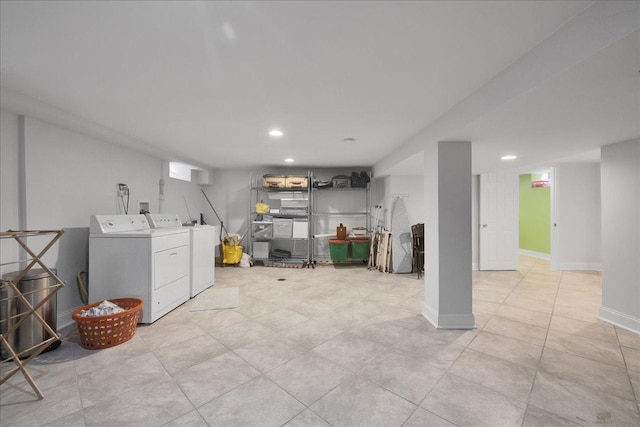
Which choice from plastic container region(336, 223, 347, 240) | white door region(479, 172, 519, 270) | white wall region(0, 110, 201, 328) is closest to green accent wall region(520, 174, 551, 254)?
white door region(479, 172, 519, 270)

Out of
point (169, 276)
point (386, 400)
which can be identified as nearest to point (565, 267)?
point (386, 400)

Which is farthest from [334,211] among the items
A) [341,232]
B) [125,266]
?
[125,266]

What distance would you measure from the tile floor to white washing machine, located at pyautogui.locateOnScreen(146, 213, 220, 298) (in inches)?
23.9

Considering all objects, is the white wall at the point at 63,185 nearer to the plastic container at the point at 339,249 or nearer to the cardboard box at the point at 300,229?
the cardboard box at the point at 300,229

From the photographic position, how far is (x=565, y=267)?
534cm

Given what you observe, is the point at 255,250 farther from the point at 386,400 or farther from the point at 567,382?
the point at 567,382

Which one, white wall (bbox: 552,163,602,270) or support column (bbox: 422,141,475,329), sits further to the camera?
white wall (bbox: 552,163,602,270)

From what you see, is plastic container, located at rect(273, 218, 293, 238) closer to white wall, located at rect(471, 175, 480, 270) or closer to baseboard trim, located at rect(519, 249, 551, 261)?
white wall, located at rect(471, 175, 480, 270)

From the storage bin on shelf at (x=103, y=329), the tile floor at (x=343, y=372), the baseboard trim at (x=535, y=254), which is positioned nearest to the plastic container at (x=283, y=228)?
the tile floor at (x=343, y=372)

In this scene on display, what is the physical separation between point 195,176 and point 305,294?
12.8ft

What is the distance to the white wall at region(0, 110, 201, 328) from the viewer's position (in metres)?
2.50

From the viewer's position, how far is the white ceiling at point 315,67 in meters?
1.28

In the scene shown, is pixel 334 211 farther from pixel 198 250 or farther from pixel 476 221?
pixel 198 250

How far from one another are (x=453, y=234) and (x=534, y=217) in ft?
19.5
